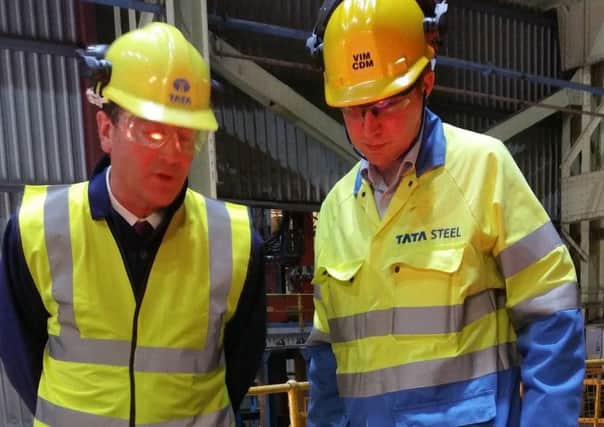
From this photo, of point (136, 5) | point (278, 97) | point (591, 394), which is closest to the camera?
point (136, 5)

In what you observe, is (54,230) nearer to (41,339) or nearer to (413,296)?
(41,339)

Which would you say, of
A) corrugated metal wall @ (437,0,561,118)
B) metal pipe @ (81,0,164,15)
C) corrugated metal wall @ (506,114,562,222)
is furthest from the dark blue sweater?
corrugated metal wall @ (506,114,562,222)

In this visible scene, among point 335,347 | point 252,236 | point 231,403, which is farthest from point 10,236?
point 335,347

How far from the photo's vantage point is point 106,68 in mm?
1666

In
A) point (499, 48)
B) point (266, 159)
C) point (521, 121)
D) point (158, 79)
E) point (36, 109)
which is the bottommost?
point (158, 79)

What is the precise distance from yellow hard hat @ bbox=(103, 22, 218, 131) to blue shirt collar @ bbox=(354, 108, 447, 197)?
1.94 feet

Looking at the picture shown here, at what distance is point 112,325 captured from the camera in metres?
1.67

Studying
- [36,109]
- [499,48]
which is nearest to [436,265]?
[36,109]

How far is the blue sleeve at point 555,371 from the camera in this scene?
4.81ft

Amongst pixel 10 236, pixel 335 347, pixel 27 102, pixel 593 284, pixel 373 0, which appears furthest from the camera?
pixel 593 284

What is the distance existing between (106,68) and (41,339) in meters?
0.83

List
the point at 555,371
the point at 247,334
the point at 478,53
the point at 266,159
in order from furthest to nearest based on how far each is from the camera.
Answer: the point at 478,53
the point at 266,159
the point at 247,334
the point at 555,371

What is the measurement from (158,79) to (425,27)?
0.75m

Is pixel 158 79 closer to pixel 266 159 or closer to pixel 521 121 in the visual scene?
pixel 266 159
